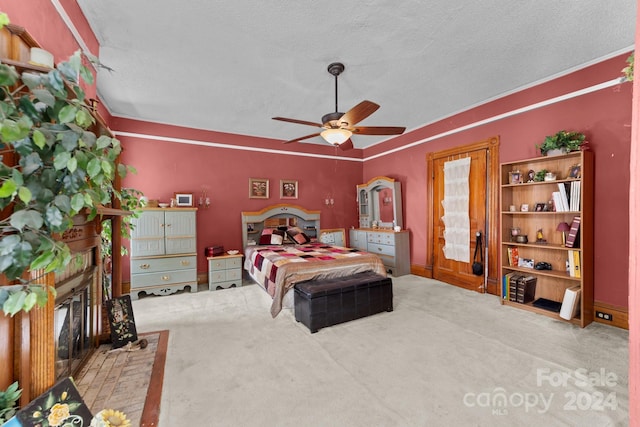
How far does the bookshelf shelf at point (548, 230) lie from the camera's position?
2.93 meters

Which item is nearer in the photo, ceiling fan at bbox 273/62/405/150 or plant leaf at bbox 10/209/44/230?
plant leaf at bbox 10/209/44/230

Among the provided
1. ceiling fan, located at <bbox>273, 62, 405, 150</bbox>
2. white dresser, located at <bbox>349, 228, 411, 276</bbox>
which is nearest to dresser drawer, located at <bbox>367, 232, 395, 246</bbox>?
white dresser, located at <bbox>349, 228, 411, 276</bbox>

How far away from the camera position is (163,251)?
168 inches

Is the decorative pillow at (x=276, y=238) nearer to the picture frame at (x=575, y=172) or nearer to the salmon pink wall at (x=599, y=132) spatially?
the salmon pink wall at (x=599, y=132)

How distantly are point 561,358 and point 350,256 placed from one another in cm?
238

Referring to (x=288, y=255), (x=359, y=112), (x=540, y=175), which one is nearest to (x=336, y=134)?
(x=359, y=112)

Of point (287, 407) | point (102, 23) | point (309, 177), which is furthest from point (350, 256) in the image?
point (102, 23)

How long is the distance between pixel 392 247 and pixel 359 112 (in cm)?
330

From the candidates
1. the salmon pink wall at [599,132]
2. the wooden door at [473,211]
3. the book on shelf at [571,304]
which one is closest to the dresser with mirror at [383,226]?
the wooden door at [473,211]

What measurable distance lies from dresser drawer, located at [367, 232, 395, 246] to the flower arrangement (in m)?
4.61

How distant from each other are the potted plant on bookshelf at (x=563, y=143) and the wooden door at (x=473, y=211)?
863mm

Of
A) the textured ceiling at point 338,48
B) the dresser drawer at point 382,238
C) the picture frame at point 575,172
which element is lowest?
the dresser drawer at point 382,238

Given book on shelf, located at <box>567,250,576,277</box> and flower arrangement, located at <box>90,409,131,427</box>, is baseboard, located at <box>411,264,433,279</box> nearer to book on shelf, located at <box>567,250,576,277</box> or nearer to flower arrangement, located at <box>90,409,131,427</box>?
book on shelf, located at <box>567,250,576,277</box>

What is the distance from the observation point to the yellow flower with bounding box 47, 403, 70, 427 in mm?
1202
